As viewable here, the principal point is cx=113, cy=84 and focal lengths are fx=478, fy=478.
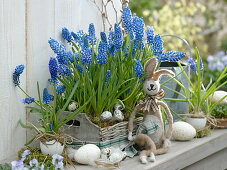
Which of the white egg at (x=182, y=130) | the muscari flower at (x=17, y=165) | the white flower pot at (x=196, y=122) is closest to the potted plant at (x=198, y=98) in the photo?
the white flower pot at (x=196, y=122)

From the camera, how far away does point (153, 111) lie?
71.0 inches

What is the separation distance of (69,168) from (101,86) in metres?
0.31

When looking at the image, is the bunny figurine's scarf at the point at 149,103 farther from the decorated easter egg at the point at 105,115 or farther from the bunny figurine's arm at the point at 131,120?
the decorated easter egg at the point at 105,115

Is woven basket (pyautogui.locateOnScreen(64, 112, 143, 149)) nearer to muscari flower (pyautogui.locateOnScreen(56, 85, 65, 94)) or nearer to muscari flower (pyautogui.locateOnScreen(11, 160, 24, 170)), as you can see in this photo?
muscari flower (pyautogui.locateOnScreen(56, 85, 65, 94))

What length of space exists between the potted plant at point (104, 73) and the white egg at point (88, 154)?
2.7 inches

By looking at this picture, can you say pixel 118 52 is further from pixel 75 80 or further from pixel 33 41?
pixel 33 41

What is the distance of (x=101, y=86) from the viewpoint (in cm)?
172

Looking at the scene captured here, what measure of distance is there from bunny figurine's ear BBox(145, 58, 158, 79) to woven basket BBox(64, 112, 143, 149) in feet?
0.67

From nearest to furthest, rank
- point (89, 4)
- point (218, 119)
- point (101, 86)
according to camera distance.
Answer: point (101, 86)
point (89, 4)
point (218, 119)

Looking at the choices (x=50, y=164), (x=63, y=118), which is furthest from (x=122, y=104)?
(x=50, y=164)

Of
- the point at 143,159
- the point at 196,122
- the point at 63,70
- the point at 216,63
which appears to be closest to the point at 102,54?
the point at 63,70

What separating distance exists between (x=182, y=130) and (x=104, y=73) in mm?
468

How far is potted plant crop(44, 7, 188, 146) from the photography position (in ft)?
5.62

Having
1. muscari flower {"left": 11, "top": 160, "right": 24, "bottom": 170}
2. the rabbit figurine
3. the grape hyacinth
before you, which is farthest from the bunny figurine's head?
the grape hyacinth
